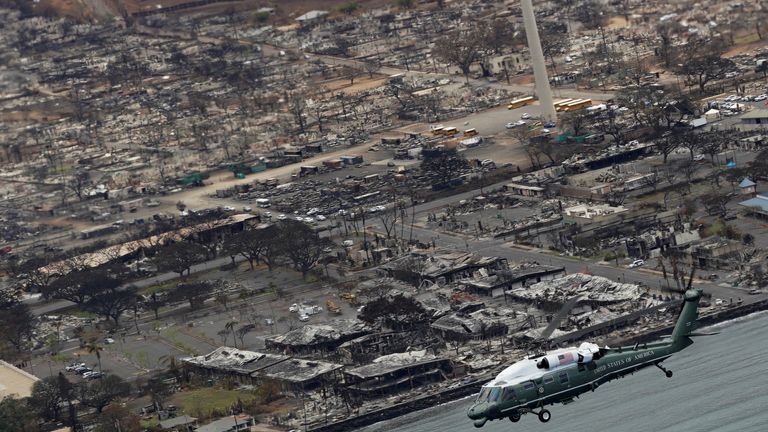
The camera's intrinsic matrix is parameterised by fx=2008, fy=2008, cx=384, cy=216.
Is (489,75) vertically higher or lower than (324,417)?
lower

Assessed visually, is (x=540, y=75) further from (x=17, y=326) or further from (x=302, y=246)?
(x=17, y=326)

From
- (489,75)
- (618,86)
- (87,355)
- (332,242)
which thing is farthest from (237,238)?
(489,75)

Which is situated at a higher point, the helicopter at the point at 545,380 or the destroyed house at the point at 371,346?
the helicopter at the point at 545,380

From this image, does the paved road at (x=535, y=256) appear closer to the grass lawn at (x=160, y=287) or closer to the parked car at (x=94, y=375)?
the grass lawn at (x=160, y=287)

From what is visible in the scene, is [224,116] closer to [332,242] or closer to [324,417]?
[332,242]

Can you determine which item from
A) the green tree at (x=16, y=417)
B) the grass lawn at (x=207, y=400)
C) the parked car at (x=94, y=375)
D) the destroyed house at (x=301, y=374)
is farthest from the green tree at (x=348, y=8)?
the green tree at (x=16, y=417)

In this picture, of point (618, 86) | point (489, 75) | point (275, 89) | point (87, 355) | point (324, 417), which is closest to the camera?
point (324, 417)

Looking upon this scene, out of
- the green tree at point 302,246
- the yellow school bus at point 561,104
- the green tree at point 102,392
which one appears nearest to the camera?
the green tree at point 102,392

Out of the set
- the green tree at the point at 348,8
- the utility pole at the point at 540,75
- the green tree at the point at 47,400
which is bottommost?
the green tree at the point at 348,8
